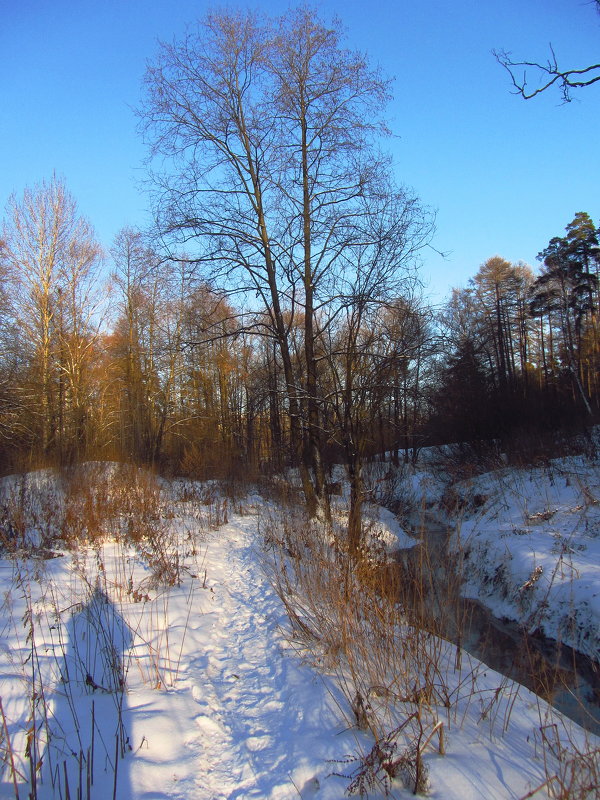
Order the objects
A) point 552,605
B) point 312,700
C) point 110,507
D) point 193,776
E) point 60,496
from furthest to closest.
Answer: point 60,496, point 110,507, point 552,605, point 312,700, point 193,776

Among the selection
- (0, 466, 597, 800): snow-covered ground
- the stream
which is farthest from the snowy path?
the stream

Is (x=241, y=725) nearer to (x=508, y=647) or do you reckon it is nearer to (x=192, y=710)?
(x=192, y=710)

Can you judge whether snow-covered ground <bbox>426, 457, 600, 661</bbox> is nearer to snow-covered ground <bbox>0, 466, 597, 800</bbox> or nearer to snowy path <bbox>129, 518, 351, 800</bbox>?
snow-covered ground <bbox>0, 466, 597, 800</bbox>

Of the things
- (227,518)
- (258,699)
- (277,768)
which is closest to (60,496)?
(227,518)

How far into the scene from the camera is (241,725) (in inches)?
103

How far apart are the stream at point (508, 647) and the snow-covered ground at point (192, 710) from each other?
0.35m

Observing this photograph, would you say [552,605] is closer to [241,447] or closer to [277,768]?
[277,768]

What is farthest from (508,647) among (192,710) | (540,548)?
(192,710)

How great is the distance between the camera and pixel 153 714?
2.48 m

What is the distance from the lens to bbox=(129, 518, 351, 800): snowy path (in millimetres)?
2061

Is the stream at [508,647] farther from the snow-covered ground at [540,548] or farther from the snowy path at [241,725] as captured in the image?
the snowy path at [241,725]

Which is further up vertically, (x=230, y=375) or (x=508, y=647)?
(x=230, y=375)

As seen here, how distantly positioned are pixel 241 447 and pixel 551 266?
20.0 m

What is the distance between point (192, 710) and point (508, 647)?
3.83 metres
